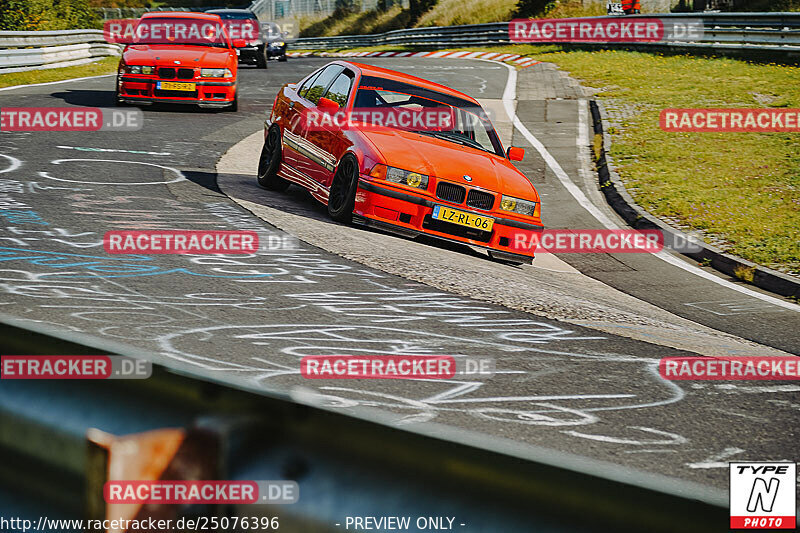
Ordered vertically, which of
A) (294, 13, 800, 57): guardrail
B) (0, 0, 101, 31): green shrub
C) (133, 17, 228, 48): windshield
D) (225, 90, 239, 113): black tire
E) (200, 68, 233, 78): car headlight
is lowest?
(225, 90, 239, 113): black tire

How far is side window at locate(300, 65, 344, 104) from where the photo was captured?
33.5 ft

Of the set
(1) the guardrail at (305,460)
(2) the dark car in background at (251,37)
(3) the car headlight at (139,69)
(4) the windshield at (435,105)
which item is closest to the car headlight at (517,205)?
(4) the windshield at (435,105)

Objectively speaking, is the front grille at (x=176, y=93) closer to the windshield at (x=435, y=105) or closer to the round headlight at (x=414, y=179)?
the windshield at (x=435, y=105)

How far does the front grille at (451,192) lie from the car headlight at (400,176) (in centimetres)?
15

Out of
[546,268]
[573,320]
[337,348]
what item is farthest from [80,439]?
[546,268]

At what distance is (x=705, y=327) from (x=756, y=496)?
564 cm

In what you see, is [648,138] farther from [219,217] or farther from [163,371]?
[163,371]

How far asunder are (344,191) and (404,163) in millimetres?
687

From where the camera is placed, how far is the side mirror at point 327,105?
938 cm

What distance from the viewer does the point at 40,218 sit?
304 inches

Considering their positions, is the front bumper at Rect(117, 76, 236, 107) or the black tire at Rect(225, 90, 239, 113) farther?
the black tire at Rect(225, 90, 239, 113)

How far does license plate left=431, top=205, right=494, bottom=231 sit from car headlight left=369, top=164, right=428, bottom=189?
27cm

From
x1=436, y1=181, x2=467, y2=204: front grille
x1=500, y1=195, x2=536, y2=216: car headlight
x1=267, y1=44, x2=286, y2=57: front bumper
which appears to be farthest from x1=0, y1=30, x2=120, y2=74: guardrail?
x1=500, y1=195, x2=536, y2=216: car headlight

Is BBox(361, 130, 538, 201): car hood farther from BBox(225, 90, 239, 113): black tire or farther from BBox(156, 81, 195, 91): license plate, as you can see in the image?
BBox(225, 90, 239, 113): black tire
